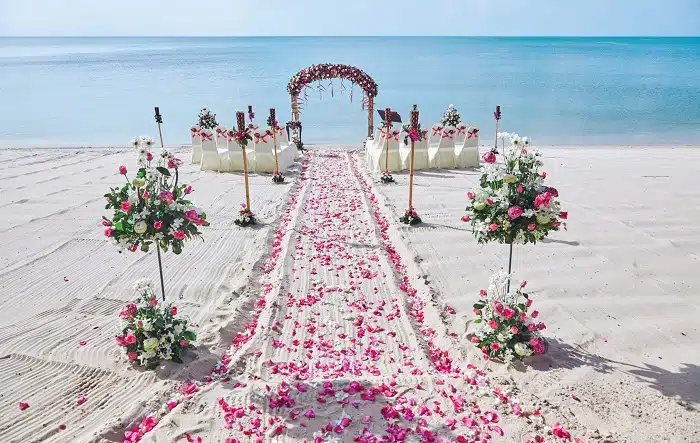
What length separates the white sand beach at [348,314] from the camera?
4.58 meters

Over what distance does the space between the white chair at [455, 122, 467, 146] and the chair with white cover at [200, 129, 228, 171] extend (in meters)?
7.57

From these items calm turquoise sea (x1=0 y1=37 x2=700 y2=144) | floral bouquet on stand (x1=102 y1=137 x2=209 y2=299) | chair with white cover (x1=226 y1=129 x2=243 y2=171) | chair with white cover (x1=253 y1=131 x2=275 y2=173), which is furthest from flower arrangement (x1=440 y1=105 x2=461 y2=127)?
floral bouquet on stand (x1=102 y1=137 x2=209 y2=299)

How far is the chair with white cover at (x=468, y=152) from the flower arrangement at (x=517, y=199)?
11504mm

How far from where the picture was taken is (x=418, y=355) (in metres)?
5.74

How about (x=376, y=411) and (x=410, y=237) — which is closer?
(x=376, y=411)

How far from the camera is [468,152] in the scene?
54.7 ft

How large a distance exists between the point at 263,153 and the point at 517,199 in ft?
38.3

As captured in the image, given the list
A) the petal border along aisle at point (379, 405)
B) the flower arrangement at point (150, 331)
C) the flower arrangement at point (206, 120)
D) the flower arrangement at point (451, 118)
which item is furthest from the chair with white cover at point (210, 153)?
the flower arrangement at point (150, 331)

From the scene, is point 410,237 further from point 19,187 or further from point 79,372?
point 19,187

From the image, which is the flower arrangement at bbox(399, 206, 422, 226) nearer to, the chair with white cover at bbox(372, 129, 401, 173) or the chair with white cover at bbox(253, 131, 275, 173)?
the chair with white cover at bbox(372, 129, 401, 173)

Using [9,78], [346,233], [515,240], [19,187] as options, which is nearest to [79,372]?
[515,240]

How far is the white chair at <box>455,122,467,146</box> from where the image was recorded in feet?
55.4

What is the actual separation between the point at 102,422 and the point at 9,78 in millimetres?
76083

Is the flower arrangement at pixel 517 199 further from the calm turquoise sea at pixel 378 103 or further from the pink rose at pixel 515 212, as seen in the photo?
the calm turquoise sea at pixel 378 103
